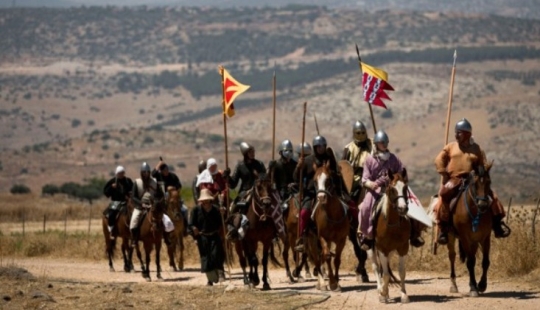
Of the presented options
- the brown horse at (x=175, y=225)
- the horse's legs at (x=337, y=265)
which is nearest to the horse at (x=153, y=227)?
the brown horse at (x=175, y=225)

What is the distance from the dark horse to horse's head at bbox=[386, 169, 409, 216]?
11.0 feet

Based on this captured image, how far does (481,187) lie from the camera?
20.6 metres

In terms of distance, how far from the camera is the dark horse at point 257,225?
2288cm

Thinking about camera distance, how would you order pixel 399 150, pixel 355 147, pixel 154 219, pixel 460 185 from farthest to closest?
pixel 399 150, pixel 154 219, pixel 355 147, pixel 460 185

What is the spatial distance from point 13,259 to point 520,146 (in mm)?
93474

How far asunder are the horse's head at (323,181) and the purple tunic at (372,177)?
92 centimetres

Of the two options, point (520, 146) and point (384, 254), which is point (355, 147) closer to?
point (384, 254)

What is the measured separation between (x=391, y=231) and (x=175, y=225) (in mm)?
10909

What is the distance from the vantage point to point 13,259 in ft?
110

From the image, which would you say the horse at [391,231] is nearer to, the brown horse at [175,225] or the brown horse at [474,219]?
the brown horse at [474,219]

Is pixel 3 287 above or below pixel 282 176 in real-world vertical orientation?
below

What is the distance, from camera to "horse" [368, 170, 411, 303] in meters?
19.8

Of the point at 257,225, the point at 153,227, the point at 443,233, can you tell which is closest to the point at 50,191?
the point at 153,227

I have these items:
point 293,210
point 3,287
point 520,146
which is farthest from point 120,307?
point 520,146
